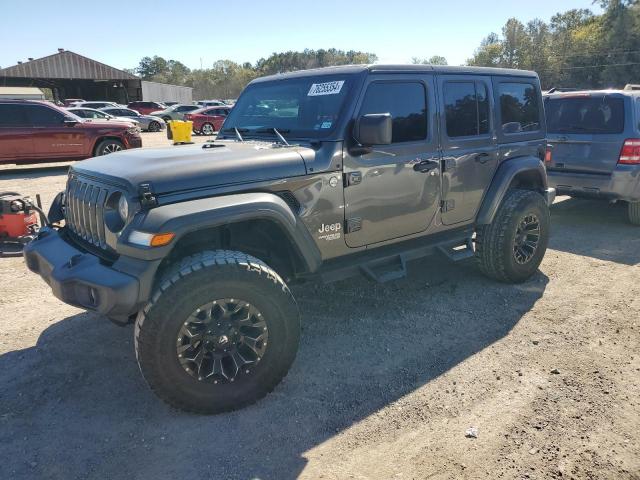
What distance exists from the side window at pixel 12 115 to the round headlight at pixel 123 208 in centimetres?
1041

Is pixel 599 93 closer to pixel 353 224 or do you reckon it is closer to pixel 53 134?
pixel 353 224

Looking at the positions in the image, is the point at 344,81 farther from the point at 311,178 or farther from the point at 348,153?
the point at 311,178

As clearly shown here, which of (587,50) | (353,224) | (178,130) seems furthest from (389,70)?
(587,50)

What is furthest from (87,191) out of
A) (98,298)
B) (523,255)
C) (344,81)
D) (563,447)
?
(523,255)

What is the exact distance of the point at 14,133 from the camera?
36.5ft

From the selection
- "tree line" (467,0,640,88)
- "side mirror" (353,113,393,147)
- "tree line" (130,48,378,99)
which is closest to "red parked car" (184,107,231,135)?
"side mirror" (353,113,393,147)

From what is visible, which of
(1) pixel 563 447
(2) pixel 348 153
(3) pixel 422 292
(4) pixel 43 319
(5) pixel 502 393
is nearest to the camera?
(1) pixel 563 447

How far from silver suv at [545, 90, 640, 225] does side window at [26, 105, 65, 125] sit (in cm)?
1051

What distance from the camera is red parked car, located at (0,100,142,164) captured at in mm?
11125

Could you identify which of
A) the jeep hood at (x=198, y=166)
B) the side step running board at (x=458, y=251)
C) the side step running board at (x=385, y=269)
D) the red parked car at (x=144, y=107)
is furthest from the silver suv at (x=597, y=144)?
the red parked car at (x=144, y=107)

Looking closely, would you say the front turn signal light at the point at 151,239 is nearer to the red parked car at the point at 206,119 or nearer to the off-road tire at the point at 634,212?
the off-road tire at the point at 634,212

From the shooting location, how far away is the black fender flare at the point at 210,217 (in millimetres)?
2611

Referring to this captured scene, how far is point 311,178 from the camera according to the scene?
3.24 meters

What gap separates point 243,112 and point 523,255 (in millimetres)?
2988
